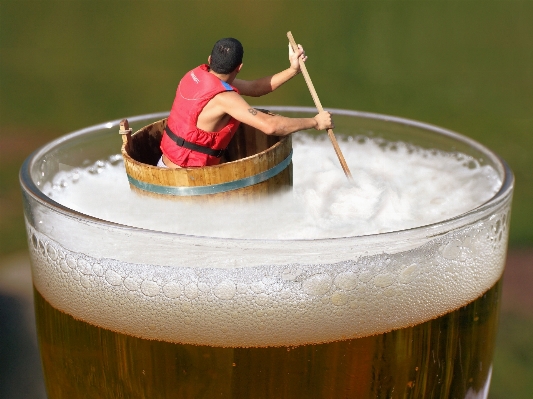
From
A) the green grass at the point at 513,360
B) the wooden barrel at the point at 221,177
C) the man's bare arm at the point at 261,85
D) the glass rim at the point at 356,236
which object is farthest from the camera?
the green grass at the point at 513,360

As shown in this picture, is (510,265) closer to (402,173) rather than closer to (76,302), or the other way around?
(402,173)

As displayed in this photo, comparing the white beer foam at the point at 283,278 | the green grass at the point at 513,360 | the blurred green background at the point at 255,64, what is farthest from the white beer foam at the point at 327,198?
the blurred green background at the point at 255,64

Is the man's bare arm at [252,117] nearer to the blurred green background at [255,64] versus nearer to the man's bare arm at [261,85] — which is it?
the man's bare arm at [261,85]

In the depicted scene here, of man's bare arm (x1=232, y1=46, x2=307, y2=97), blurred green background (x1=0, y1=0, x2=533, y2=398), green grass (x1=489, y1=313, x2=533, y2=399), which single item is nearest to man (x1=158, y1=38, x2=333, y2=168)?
man's bare arm (x1=232, y1=46, x2=307, y2=97)

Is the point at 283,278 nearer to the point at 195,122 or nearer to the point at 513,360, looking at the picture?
the point at 195,122

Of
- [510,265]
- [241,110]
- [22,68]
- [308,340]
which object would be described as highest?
[241,110]

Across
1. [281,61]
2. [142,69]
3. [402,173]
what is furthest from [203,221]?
[142,69]
